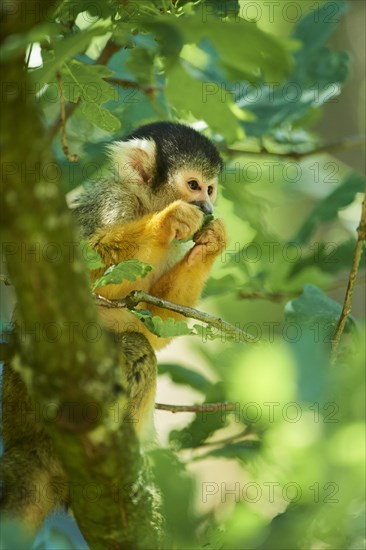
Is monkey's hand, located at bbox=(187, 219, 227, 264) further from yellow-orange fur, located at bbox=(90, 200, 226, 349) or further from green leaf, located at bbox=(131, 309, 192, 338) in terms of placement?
green leaf, located at bbox=(131, 309, 192, 338)

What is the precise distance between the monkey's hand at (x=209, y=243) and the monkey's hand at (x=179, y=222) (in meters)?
0.19

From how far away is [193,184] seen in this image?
14.4 ft

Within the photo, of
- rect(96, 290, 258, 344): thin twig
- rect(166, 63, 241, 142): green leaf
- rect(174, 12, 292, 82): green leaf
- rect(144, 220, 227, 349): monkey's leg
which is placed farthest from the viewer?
rect(144, 220, 227, 349): monkey's leg

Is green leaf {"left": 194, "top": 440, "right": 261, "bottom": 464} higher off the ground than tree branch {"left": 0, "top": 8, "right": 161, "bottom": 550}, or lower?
lower

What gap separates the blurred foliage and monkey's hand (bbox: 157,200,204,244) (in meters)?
0.37

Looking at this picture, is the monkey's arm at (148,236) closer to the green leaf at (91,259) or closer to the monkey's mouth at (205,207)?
the monkey's mouth at (205,207)

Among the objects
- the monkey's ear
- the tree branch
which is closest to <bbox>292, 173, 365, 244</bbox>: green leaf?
the monkey's ear

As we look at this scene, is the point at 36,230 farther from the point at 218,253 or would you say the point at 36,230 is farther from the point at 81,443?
the point at 218,253

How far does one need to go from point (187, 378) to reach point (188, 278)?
51cm

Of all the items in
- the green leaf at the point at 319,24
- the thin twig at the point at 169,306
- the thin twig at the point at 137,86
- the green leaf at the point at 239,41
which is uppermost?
the green leaf at the point at 239,41

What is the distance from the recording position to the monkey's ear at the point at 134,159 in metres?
4.35

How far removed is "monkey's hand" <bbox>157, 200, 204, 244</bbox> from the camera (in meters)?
3.58

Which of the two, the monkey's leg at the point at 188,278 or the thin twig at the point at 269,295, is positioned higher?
the monkey's leg at the point at 188,278

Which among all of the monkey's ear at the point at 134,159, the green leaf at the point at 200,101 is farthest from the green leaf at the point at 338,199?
the green leaf at the point at 200,101
